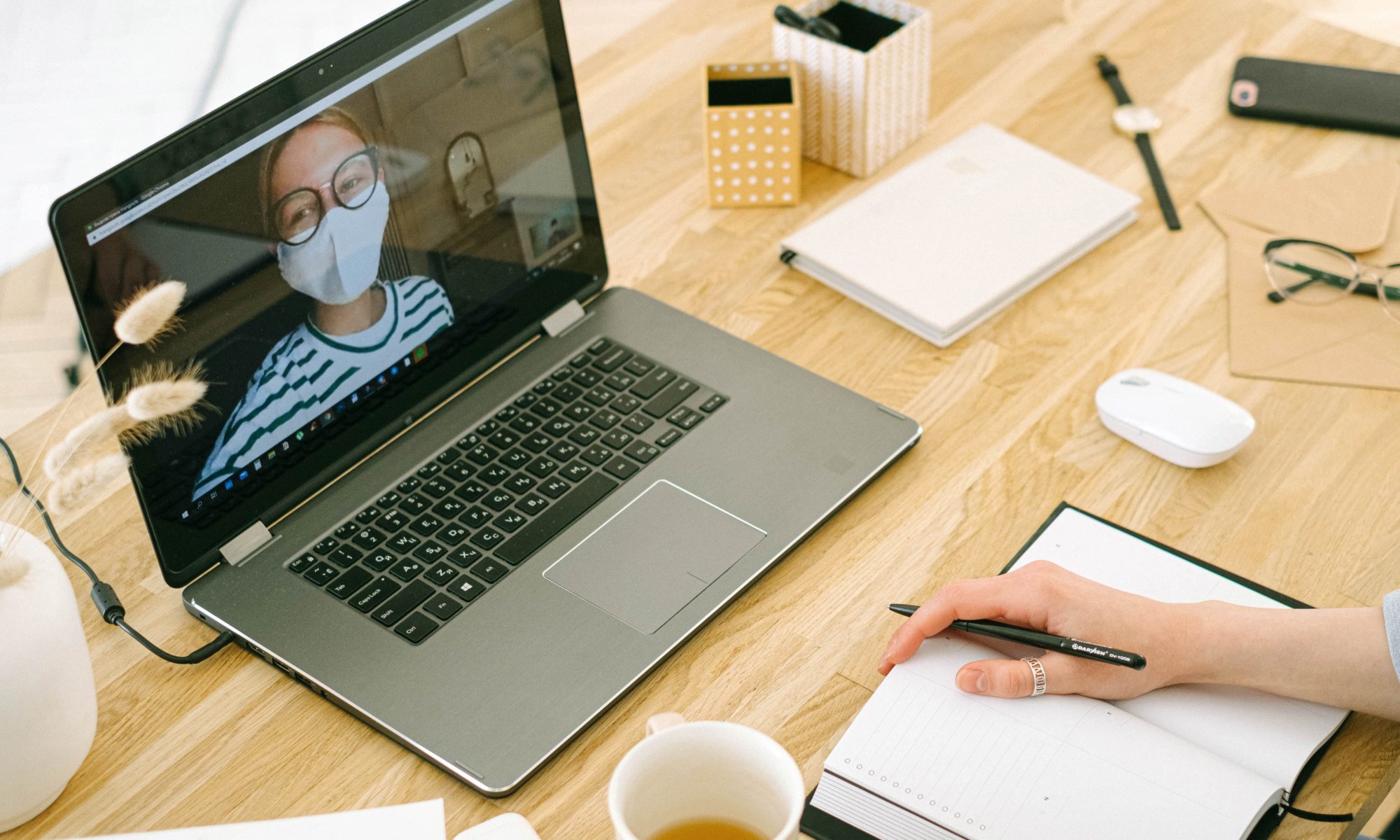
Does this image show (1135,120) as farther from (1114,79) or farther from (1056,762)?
(1056,762)

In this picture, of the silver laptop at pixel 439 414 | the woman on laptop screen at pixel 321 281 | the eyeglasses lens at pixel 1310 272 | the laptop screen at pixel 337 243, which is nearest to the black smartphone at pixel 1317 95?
the eyeglasses lens at pixel 1310 272

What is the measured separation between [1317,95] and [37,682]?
1413 millimetres

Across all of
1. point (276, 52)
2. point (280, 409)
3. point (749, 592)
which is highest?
point (280, 409)

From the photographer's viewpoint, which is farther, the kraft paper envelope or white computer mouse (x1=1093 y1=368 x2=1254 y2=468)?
the kraft paper envelope

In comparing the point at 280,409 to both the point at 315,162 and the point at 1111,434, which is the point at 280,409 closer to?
the point at 315,162

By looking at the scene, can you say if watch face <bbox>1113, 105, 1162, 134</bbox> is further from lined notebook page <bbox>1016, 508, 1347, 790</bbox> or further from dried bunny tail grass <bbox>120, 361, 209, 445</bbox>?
dried bunny tail grass <bbox>120, 361, 209, 445</bbox>

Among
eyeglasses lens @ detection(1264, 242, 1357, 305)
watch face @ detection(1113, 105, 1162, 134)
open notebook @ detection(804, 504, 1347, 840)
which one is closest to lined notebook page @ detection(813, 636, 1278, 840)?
open notebook @ detection(804, 504, 1347, 840)

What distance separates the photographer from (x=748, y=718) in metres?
0.85

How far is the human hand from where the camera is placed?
81 centimetres

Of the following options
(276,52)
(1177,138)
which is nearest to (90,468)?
(1177,138)

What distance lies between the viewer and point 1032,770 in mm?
770

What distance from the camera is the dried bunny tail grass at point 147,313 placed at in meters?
0.77

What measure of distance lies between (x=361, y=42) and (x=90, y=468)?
0.37 m

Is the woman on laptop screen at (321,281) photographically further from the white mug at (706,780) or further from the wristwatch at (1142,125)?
the wristwatch at (1142,125)
